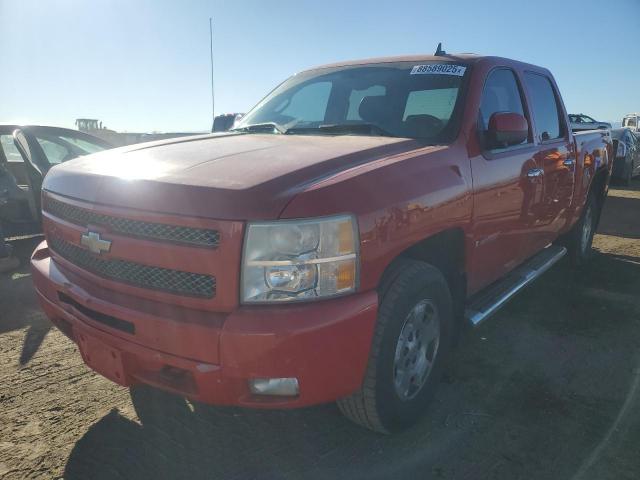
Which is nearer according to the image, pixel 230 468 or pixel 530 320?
pixel 230 468

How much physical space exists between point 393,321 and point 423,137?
3.77 ft

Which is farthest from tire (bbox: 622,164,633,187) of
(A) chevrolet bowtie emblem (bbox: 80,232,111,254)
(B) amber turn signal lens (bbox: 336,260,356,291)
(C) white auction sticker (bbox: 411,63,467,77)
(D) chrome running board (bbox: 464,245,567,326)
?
(A) chevrolet bowtie emblem (bbox: 80,232,111,254)

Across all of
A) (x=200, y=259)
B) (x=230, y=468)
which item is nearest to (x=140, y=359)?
(x=200, y=259)

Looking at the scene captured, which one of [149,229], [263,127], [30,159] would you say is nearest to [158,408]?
[149,229]

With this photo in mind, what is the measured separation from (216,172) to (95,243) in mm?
632

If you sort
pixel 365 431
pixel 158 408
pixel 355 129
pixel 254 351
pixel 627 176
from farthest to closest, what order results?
pixel 627 176, pixel 355 129, pixel 158 408, pixel 365 431, pixel 254 351

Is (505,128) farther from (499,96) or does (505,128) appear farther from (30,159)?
(30,159)

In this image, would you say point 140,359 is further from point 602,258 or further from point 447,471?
point 602,258

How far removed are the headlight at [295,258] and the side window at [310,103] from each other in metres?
1.61

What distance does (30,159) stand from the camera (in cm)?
561

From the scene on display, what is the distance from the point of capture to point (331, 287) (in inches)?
73.9

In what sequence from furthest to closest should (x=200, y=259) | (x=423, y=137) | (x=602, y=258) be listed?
(x=602, y=258) < (x=423, y=137) < (x=200, y=259)

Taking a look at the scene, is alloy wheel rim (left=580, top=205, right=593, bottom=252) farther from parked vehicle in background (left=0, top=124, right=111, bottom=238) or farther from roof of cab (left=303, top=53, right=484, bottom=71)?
parked vehicle in background (left=0, top=124, right=111, bottom=238)

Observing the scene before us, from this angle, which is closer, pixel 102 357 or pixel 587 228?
pixel 102 357
